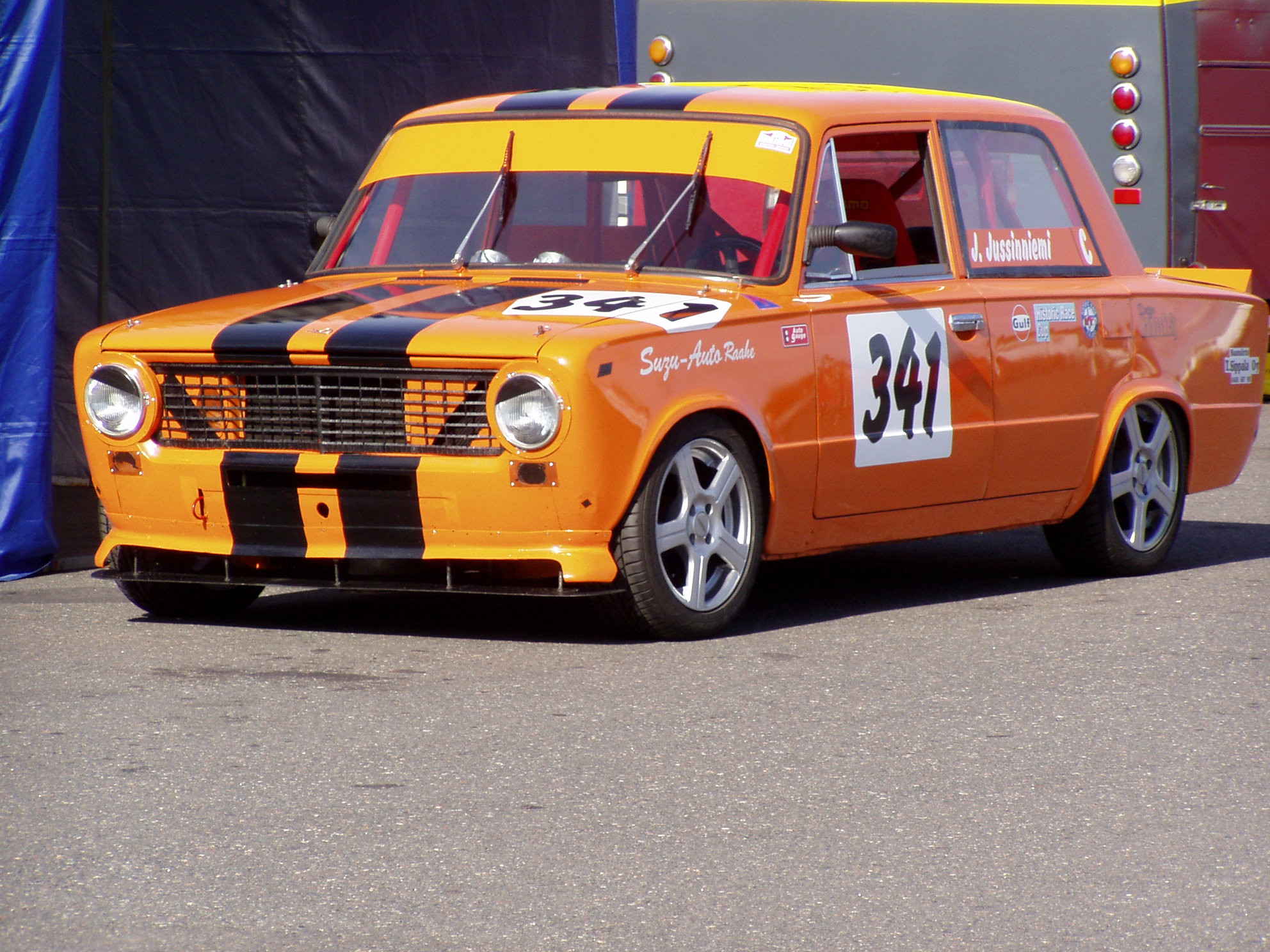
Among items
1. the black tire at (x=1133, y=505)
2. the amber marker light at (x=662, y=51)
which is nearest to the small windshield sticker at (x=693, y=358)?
the black tire at (x=1133, y=505)

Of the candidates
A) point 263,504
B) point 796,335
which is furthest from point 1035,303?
point 263,504

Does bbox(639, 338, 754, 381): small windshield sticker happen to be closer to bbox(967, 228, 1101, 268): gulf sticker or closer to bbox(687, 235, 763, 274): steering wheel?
bbox(687, 235, 763, 274): steering wheel

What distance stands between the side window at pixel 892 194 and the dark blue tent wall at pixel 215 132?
9.46ft

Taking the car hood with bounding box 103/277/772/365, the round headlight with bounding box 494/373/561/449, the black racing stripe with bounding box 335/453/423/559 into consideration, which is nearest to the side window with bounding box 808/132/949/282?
the car hood with bounding box 103/277/772/365

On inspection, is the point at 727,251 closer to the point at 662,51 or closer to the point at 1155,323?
the point at 1155,323

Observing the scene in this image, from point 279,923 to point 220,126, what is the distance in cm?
653

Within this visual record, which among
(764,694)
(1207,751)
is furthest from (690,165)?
(1207,751)

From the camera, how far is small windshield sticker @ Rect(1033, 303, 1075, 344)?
741 cm

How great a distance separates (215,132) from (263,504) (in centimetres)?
381

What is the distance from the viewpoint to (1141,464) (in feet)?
26.1

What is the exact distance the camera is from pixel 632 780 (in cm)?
455

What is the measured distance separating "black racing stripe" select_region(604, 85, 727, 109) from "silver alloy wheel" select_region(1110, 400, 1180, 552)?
208cm

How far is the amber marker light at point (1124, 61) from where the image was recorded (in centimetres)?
1392

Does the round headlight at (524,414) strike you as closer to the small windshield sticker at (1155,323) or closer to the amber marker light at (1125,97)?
the small windshield sticker at (1155,323)
